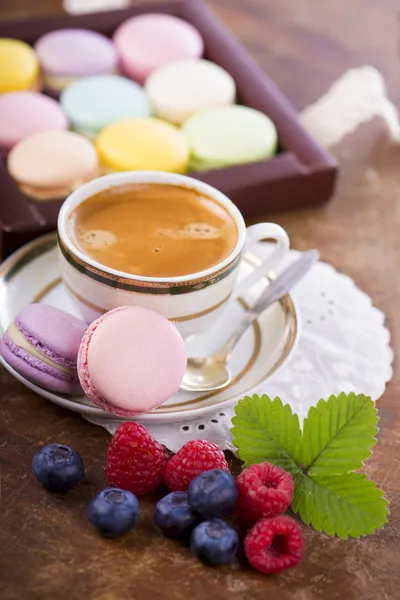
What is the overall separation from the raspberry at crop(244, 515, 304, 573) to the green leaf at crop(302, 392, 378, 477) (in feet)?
0.26

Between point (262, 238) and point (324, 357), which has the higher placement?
point (262, 238)

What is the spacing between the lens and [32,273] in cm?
136

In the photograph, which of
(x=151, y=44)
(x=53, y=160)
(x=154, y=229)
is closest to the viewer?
(x=154, y=229)

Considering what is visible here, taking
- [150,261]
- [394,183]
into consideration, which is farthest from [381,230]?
[150,261]

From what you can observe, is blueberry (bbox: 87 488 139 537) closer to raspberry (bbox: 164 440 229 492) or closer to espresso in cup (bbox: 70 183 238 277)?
raspberry (bbox: 164 440 229 492)

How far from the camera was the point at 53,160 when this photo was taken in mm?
1516

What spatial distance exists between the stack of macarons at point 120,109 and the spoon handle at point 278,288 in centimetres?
29

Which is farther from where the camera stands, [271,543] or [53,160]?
[53,160]

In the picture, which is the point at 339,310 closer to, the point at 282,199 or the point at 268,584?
the point at 282,199

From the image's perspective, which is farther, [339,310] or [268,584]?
[339,310]

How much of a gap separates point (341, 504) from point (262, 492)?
0.09 meters

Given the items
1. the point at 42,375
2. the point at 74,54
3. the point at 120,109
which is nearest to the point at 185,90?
the point at 120,109

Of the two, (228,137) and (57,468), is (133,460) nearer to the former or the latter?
(57,468)

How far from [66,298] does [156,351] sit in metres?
0.28
